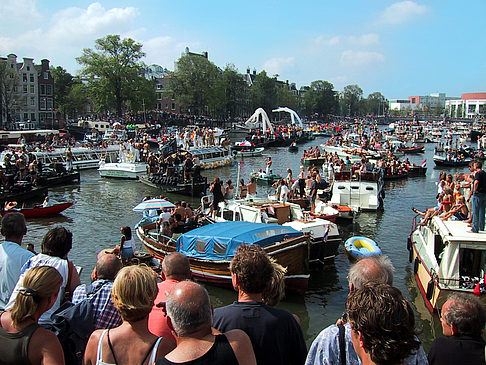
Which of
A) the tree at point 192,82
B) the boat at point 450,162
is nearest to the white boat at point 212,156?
the boat at point 450,162

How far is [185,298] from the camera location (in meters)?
3.07

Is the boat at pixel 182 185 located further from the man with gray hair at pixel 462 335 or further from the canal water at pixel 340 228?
the man with gray hair at pixel 462 335

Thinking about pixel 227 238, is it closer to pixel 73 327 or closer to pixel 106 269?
pixel 106 269

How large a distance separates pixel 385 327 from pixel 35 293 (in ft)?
8.78

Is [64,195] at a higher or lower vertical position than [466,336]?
lower

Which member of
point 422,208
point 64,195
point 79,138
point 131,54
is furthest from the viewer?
point 131,54

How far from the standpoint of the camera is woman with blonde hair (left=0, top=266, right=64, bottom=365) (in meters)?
3.45

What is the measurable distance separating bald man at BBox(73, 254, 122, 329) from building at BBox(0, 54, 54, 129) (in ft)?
237

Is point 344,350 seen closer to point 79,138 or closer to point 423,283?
point 423,283

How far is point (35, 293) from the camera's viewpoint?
358 centimetres

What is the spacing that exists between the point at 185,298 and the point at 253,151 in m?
56.5

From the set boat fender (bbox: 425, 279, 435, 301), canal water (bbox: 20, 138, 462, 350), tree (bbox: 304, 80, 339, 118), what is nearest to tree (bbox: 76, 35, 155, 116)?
canal water (bbox: 20, 138, 462, 350)

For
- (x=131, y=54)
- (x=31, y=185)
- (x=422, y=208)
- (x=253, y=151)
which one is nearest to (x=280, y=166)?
(x=253, y=151)

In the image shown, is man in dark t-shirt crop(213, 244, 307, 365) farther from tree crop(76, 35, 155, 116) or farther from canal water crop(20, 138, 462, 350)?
tree crop(76, 35, 155, 116)
